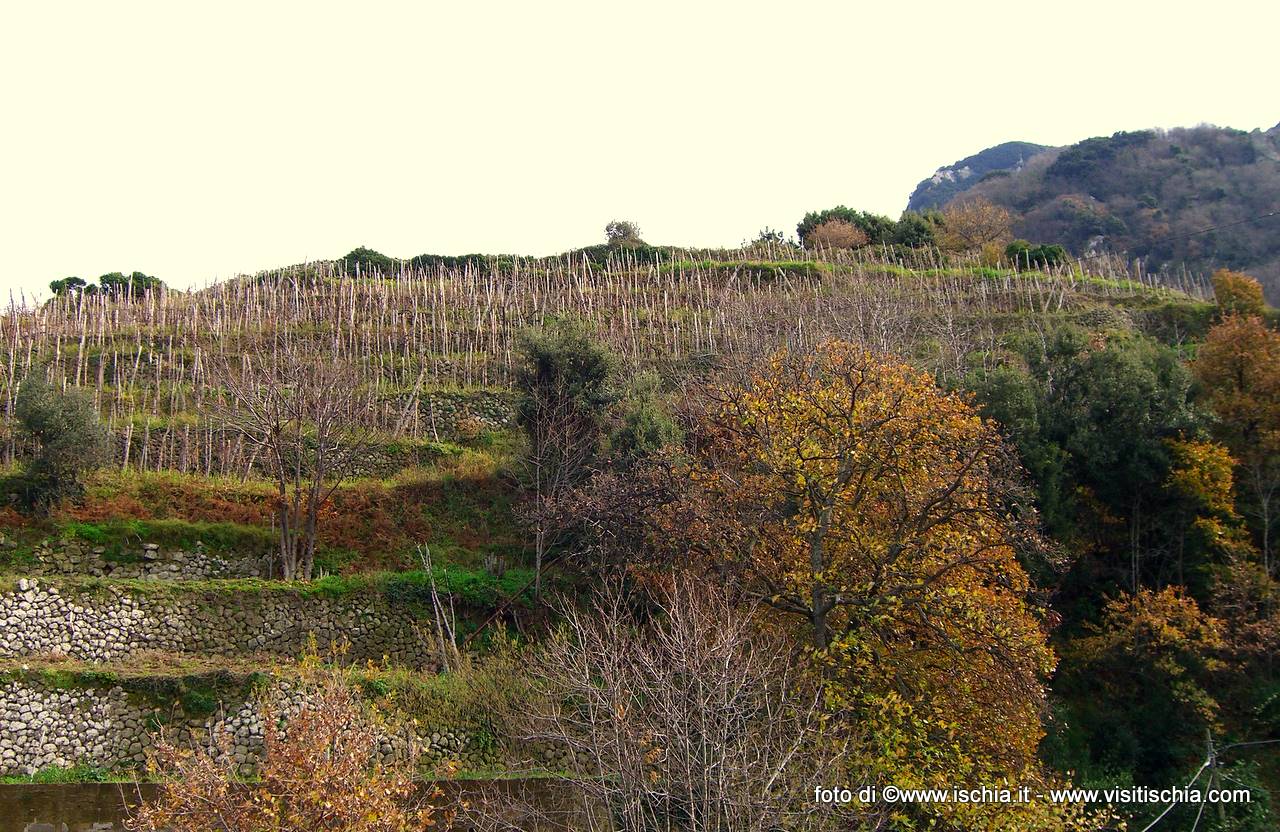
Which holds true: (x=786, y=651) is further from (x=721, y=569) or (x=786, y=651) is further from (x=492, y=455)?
(x=492, y=455)

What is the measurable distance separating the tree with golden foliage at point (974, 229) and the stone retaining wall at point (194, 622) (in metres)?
41.2

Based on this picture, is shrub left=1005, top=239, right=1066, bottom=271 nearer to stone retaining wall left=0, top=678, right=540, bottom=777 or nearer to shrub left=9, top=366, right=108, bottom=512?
stone retaining wall left=0, top=678, right=540, bottom=777

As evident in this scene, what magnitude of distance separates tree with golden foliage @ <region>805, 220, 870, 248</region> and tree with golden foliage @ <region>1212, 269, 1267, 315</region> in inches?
763

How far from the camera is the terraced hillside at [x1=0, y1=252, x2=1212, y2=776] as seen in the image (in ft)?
56.0

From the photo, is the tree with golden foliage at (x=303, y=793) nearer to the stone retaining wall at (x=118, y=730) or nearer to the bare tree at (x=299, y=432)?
the stone retaining wall at (x=118, y=730)

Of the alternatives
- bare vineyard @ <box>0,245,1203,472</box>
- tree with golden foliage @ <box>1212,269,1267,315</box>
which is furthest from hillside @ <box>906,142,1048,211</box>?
tree with golden foliage @ <box>1212,269,1267,315</box>

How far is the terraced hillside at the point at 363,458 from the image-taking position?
1708cm

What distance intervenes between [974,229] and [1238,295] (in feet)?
74.7

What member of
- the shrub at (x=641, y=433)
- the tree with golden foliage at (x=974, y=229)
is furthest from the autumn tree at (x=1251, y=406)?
the tree with golden foliage at (x=974, y=229)

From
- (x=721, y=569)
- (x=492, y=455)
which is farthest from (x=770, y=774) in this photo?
(x=492, y=455)

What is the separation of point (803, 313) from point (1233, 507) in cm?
1402

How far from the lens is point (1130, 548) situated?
21.0m

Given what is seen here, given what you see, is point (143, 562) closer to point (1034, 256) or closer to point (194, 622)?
point (194, 622)

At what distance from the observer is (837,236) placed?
5059 centimetres
